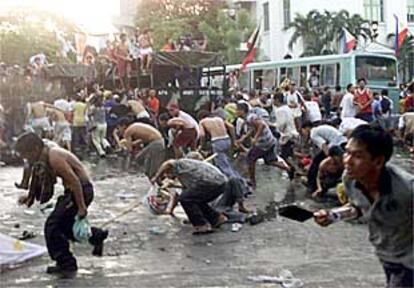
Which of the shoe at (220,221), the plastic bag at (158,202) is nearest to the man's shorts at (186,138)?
the plastic bag at (158,202)

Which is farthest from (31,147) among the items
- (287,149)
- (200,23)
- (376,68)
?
(200,23)

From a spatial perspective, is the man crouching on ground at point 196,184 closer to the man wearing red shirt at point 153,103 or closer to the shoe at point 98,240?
the shoe at point 98,240

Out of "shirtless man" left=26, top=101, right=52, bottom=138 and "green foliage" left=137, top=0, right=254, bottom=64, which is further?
"green foliage" left=137, top=0, right=254, bottom=64

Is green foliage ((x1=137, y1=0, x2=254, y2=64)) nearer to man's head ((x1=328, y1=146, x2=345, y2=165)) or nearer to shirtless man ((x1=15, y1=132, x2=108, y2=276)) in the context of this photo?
man's head ((x1=328, y1=146, x2=345, y2=165))

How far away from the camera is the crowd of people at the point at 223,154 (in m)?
3.70

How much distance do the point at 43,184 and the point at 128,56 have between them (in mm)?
16686

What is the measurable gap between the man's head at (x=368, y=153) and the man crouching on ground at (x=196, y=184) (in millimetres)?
5582

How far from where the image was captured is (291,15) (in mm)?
47125

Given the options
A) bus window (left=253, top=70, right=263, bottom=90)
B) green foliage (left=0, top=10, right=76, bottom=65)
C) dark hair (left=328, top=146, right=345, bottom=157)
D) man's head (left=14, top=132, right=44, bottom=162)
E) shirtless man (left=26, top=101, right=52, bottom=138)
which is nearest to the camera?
man's head (left=14, top=132, right=44, bottom=162)

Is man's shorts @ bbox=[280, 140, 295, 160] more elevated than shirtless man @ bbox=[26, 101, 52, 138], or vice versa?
shirtless man @ bbox=[26, 101, 52, 138]

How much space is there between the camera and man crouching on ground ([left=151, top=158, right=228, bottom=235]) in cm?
924

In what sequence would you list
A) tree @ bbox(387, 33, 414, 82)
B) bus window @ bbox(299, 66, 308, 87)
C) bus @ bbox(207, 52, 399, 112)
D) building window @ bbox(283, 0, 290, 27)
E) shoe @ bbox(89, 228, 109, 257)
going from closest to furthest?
1. shoe @ bbox(89, 228, 109, 257)
2. bus @ bbox(207, 52, 399, 112)
3. bus window @ bbox(299, 66, 308, 87)
4. tree @ bbox(387, 33, 414, 82)
5. building window @ bbox(283, 0, 290, 27)

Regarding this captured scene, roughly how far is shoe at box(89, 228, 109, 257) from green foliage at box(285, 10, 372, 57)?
3433cm

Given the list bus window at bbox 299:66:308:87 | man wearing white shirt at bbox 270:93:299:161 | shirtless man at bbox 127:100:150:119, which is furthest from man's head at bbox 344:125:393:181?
bus window at bbox 299:66:308:87
